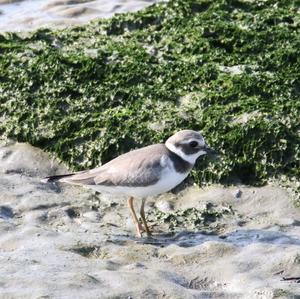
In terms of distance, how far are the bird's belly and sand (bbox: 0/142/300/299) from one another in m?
0.34

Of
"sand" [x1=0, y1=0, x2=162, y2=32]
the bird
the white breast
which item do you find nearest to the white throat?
the bird

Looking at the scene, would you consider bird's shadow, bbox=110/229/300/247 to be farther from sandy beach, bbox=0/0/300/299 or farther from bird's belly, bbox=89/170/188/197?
bird's belly, bbox=89/170/188/197

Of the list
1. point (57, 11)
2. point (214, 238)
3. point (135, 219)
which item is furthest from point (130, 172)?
point (57, 11)

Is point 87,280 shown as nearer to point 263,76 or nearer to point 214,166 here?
point 214,166

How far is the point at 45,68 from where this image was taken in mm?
9727

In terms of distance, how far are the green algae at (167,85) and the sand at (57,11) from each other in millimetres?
851

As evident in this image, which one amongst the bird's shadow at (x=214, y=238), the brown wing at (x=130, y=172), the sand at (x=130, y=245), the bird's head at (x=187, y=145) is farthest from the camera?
the bird's head at (x=187, y=145)

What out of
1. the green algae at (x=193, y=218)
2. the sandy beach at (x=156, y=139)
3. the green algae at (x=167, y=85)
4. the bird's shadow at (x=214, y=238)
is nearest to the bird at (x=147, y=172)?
the bird's shadow at (x=214, y=238)

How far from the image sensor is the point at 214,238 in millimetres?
7246

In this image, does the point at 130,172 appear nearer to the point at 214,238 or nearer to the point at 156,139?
the point at 214,238

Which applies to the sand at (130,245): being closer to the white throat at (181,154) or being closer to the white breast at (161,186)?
the white breast at (161,186)

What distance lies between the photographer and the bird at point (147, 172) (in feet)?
24.2

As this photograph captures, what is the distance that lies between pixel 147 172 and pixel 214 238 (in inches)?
32.2

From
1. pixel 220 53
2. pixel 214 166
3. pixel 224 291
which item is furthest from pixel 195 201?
pixel 220 53
